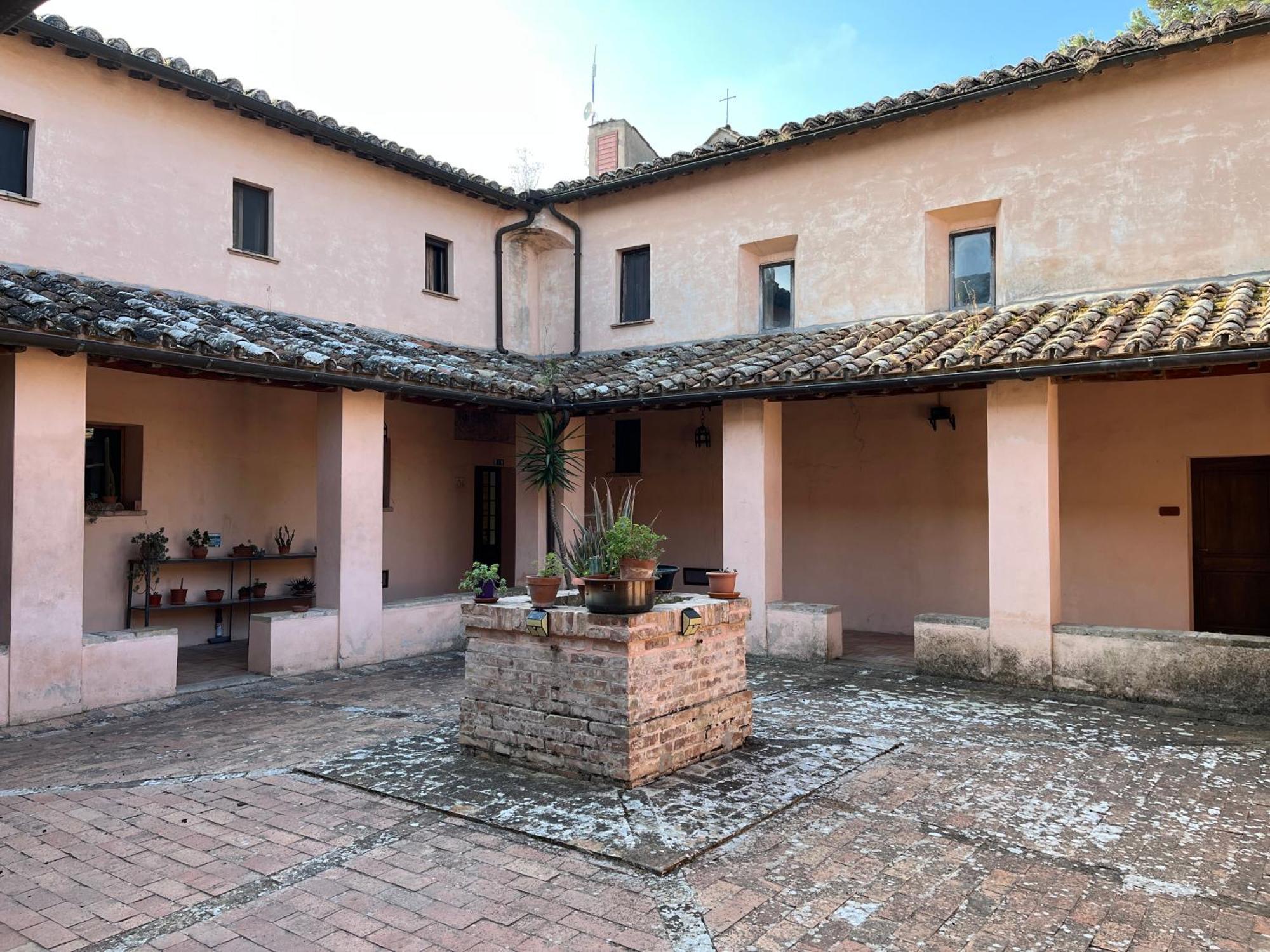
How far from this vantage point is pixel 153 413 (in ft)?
35.9

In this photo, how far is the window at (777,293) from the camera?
508 inches

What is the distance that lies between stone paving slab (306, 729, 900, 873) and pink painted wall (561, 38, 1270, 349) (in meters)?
6.82

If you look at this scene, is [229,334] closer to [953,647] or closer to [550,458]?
[550,458]

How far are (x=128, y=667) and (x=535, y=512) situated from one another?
5776 mm

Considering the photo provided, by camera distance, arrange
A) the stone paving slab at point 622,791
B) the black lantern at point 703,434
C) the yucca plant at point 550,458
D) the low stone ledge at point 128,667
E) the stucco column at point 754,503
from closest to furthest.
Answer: the stone paving slab at point 622,791 < the low stone ledge at point 128,667 < the stucco column at point 754,503 < the yucca plant at point 550,458 < the black lantern at point 703,434

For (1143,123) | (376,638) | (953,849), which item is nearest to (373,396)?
(376,638)

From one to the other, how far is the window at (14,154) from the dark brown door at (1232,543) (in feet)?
44.4

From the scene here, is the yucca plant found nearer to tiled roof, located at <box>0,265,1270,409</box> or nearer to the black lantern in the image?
tiled roof, located at <box>0,265,1270,409</box>

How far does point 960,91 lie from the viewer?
10.7m

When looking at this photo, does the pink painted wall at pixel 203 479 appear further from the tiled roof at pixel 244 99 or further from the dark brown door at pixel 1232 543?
the dark brown door at pixel 1232 543

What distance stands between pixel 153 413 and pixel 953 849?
1036cm

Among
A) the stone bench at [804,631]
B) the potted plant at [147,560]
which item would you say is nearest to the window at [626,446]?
the stone bench at [804,631]

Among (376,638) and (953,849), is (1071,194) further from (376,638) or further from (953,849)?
(376,638)

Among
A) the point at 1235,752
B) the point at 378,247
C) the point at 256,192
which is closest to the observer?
the point at 1235,752
